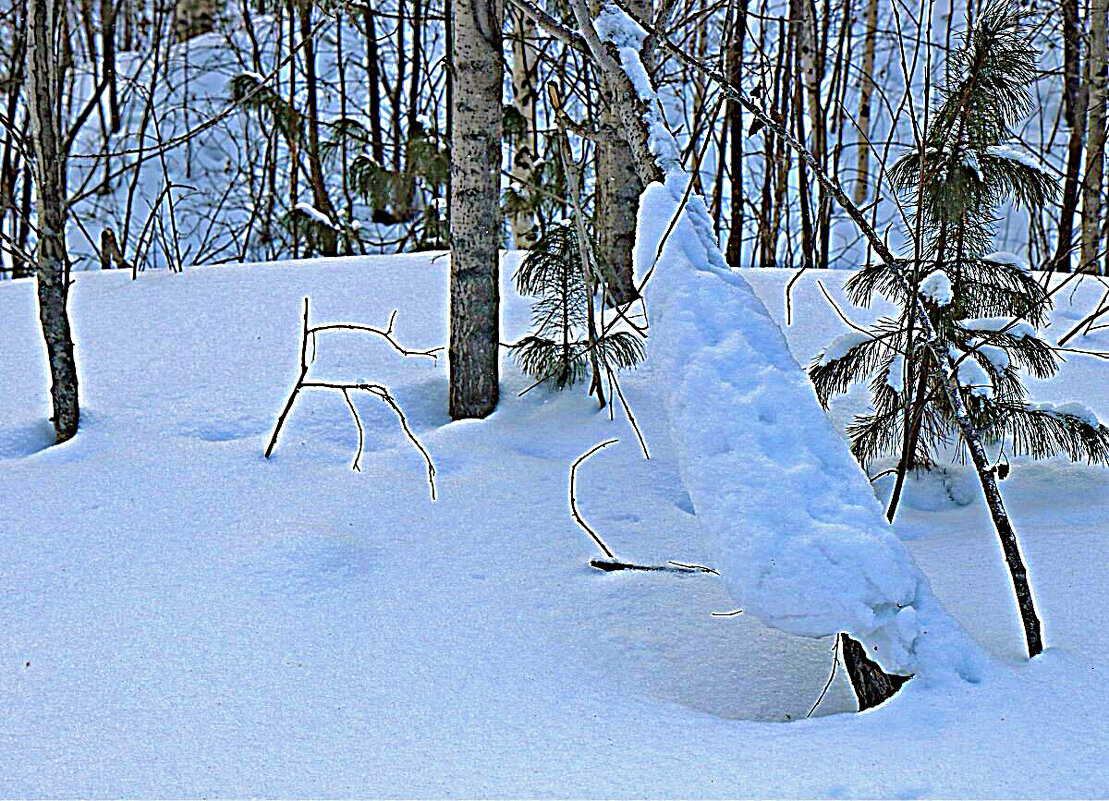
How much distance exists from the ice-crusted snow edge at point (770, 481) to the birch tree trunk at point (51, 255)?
1551 mm

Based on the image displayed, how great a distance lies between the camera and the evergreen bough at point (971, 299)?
2.36m

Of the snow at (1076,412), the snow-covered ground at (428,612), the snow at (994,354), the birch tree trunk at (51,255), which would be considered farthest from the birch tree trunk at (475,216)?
the snow at (1076,412)

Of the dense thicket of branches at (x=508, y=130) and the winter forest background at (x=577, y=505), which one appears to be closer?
the winter forest background at (x=577, y=505)

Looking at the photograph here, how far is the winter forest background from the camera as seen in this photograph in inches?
59.6

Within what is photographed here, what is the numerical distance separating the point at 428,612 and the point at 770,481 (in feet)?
2.28

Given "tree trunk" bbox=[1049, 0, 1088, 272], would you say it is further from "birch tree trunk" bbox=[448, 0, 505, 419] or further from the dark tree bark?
the dark tree bark

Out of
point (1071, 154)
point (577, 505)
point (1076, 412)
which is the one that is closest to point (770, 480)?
point (577, 505)

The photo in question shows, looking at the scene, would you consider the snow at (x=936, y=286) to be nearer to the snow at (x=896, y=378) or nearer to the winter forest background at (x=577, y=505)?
the winter forest background at (x=577, y=505)

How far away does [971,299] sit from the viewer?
265 centimetres

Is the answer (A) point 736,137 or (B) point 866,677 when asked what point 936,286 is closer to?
(B) point 866,677

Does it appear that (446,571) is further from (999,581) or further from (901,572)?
(999,581)

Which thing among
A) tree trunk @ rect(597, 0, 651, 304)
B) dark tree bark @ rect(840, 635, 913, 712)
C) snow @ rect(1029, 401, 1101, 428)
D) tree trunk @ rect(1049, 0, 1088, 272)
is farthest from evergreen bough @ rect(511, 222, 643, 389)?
tree trunk @ rect(1049, 0, 1088, 272)

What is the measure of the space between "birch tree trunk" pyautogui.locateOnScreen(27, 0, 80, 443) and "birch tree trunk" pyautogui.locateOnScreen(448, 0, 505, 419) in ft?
3.12

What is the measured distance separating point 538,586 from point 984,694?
818 mm
